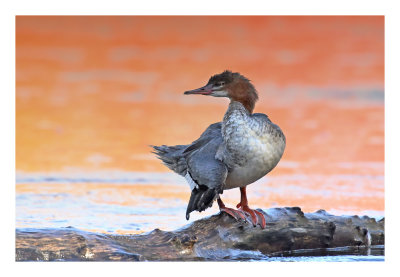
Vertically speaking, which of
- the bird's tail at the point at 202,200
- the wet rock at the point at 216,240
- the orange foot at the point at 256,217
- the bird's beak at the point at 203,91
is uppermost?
the bird's beak at the point at 203,91

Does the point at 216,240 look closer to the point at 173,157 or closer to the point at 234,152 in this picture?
the point at 234,152

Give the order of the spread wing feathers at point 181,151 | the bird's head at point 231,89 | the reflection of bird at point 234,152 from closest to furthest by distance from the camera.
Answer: the reflection of bird at point 234,152 → the bird's head at point 231,89 → the spread wing feathers at point 181,151

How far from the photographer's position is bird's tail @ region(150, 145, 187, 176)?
322 inches

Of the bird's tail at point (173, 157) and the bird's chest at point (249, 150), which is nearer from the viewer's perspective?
the bird's chest at point (249, 150)

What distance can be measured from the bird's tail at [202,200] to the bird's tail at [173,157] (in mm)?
672

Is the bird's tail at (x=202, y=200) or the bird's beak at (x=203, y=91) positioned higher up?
the bird's beak at (x=203, y=91)

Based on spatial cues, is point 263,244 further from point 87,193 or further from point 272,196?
point 87,193

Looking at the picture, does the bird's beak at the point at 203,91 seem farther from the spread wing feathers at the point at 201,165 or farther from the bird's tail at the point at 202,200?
the bird's tail at the point at 202,200

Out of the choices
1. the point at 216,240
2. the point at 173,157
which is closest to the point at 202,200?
the point at 216,240

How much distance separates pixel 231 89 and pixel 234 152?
73 centimetres

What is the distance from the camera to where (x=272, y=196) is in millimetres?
9961

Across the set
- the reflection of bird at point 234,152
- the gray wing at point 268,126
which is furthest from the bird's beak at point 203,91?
the gray wing at point 268,126

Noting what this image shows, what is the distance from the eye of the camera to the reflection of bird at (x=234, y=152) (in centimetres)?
753

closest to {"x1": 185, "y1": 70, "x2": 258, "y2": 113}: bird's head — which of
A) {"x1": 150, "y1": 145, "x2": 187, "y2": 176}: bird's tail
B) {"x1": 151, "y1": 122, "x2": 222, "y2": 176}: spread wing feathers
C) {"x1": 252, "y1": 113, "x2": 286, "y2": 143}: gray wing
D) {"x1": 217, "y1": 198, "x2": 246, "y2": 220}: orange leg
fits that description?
{"x1": 252, "y1": 113, "x2": 286, "y2": 143}: gray wing
